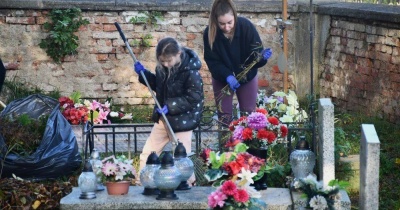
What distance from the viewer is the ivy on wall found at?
1233 cm

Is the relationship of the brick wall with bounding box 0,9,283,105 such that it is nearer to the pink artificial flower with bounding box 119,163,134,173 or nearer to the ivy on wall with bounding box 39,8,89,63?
the ivy on wall with bounding box 39,8,89,63

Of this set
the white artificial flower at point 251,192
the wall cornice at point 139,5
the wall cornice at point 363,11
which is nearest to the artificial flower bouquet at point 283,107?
the wall cornice at point 363,11

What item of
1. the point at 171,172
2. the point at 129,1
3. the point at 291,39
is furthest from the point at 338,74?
the point at 171,172

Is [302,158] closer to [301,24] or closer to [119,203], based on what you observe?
[119,203]

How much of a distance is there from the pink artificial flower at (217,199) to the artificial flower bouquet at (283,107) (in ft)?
10.1

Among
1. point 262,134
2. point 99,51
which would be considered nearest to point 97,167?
point 262,134

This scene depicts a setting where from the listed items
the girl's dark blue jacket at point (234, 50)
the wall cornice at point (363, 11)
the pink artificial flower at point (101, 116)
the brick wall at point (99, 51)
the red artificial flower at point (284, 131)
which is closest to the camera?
the red artificial flower at point (284, 131)

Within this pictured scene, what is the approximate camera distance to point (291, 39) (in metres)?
12.8

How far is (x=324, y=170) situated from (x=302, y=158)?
263 mm

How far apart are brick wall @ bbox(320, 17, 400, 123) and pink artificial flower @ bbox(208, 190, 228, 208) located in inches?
193

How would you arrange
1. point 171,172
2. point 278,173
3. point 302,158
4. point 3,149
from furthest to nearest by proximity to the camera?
point 3,149 < point 278,173 < point 302,158 < point 171,172

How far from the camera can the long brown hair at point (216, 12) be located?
9.14 meters

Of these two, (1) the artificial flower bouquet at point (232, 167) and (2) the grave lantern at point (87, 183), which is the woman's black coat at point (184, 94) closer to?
(1) the artificial flower bouquet at point (232, 167)

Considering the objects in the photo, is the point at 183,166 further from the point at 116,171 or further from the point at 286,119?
the point at 286,119
